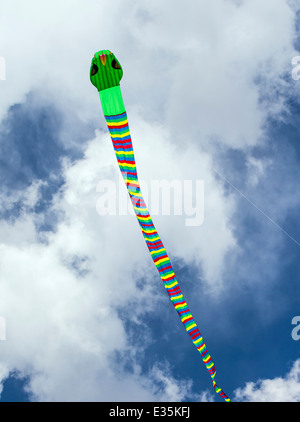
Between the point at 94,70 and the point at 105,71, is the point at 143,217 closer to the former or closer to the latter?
the point at 105,71

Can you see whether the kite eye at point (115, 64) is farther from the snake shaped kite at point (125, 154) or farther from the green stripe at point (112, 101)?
the green stripe at point (112, 101)

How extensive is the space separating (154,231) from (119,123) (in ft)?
16.1

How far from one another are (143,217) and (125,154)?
112 inches

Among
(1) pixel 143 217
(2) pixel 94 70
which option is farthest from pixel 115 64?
(1) pixel 143 217

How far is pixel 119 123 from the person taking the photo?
14414 mm

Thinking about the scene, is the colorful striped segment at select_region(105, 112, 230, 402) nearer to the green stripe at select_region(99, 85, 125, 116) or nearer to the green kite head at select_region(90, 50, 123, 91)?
the green stripe at select_region(99, 85, 125, 116)

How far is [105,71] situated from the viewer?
45.2 ft

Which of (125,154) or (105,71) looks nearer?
(105,71)

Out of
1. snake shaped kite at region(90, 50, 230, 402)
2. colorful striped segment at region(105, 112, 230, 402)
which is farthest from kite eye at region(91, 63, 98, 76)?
colorful striped segment at region(105, 112, 230, 402)

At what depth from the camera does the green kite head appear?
13.7m
